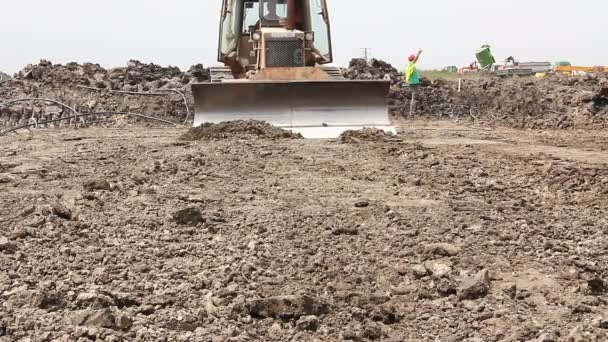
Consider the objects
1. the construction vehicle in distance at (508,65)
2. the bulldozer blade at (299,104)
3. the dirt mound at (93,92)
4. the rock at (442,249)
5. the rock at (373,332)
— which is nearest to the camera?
the rock at (373,332)

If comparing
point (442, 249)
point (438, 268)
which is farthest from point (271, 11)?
point (438, 268)

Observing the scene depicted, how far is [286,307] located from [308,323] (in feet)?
0.47

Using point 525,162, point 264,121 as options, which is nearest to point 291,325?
point 525,162

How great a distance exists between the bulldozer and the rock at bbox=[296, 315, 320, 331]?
604cm

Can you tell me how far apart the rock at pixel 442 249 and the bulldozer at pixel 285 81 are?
5.14 meters

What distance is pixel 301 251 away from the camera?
3.59 m

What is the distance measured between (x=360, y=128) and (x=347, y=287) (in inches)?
230

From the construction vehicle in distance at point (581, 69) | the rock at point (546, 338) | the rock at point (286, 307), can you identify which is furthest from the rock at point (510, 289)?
the construction vehicle in distance at point (581, 69)

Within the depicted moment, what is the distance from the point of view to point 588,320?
264 cm

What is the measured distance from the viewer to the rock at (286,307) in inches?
107

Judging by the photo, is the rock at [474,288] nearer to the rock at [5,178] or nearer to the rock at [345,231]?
the rock at [345,231]

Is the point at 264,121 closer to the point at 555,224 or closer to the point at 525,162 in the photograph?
the point at 525,162

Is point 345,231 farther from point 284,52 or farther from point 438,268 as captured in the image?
point 284,52

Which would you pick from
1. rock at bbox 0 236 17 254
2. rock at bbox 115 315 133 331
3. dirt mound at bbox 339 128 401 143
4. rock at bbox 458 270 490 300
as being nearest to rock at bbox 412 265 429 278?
rock at bbox 458 270 490 300
